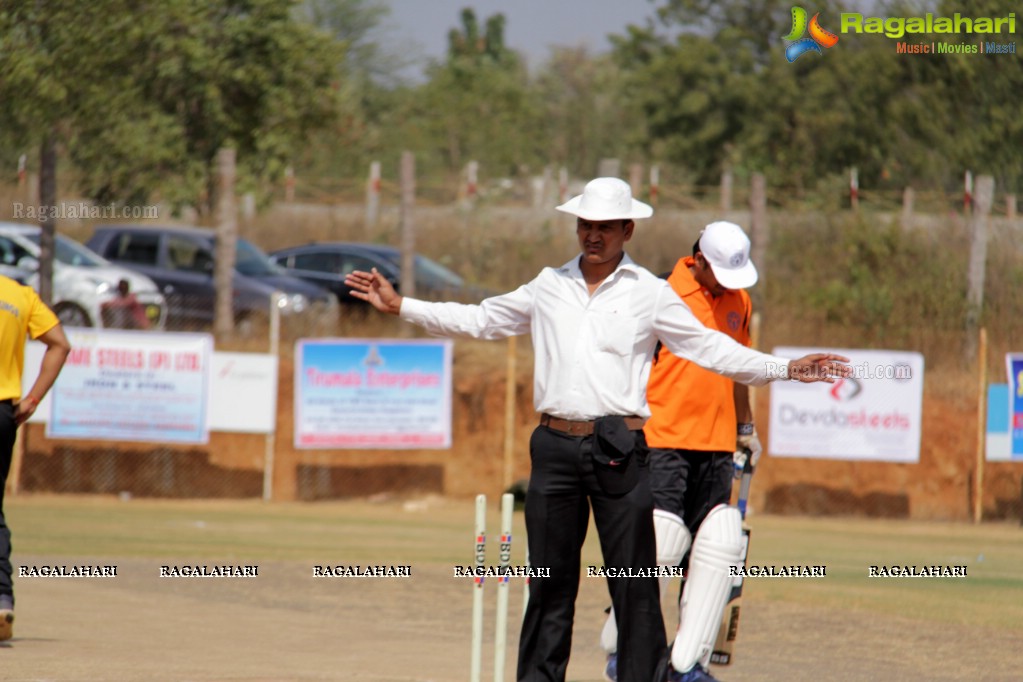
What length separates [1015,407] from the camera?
19.7 metres

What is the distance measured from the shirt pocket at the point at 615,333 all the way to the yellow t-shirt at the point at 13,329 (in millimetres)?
3386

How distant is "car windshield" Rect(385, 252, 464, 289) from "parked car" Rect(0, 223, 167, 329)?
3.76 metres

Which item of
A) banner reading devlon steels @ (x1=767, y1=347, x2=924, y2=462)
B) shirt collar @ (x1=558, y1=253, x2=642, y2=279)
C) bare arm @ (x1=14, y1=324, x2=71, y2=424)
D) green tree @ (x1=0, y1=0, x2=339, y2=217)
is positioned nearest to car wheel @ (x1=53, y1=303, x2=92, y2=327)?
green tree @ (x1=0, y1=0, x2=339, y2=217)

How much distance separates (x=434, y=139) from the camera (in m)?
58.8

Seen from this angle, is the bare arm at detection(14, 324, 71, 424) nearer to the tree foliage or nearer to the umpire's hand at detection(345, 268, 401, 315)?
the umpire's hand at detection(345, 268, 401, 315)

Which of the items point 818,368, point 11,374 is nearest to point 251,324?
point 11,374

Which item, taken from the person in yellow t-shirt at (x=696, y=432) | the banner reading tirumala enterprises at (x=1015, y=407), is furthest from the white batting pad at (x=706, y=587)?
the banner reading tirumala enterprises at (x=1015, y=407)

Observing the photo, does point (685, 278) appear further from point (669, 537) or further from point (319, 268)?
point (319, 268)

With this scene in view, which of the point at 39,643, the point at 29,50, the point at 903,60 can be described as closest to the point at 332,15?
the point at 903,60

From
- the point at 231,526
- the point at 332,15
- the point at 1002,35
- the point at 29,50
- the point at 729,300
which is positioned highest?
the point at 332,15

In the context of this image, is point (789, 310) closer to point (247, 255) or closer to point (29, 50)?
point (247, 255)

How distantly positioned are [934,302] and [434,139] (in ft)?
121

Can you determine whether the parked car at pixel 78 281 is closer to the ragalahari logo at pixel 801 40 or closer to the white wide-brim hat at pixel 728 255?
the white wide-brim hat at pixel 728 255

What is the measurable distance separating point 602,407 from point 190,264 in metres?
19.0
